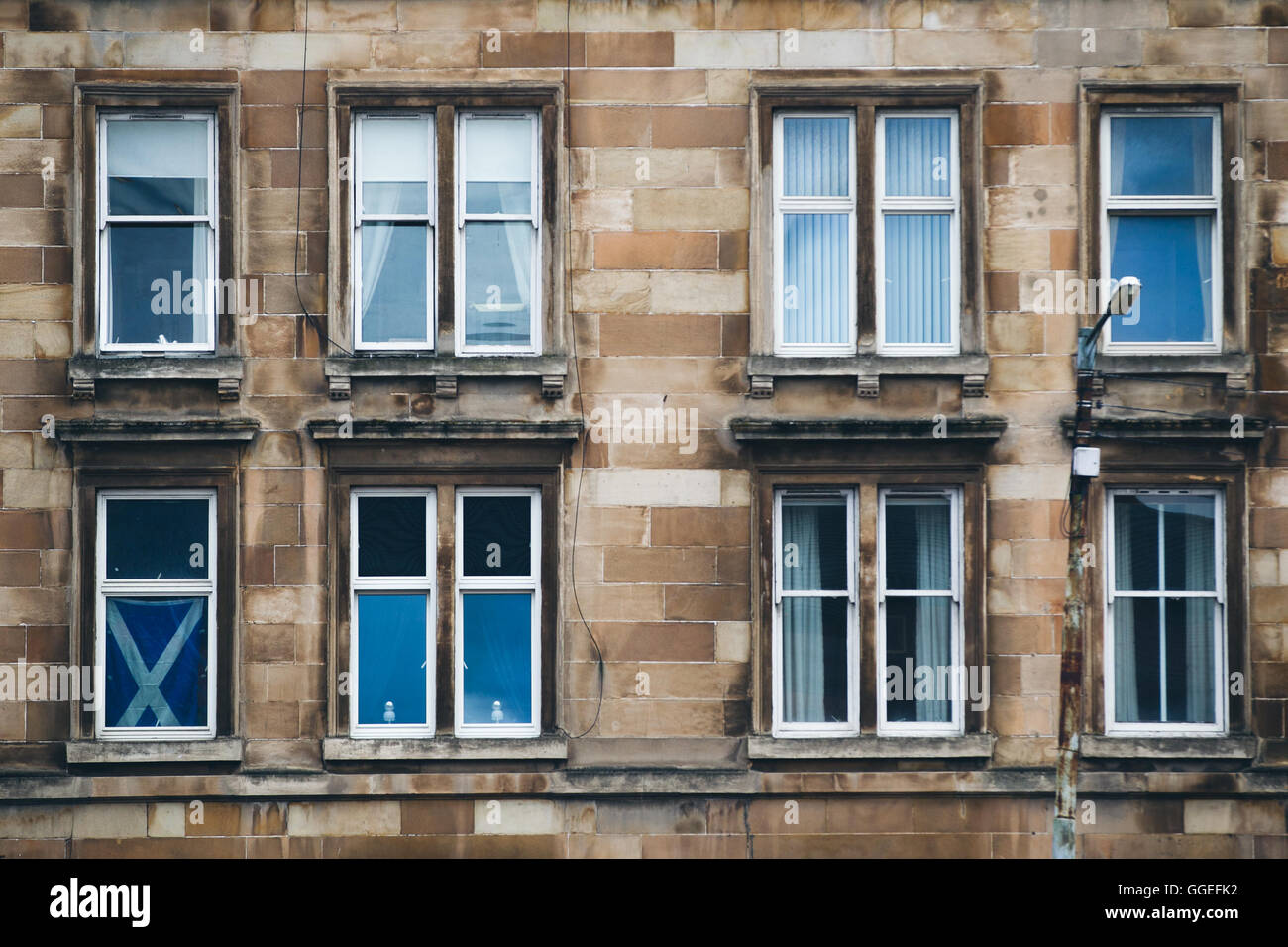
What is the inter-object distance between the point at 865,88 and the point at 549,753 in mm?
7516

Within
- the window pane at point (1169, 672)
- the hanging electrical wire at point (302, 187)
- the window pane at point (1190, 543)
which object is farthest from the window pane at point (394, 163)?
the window pane at point (1169, 672)

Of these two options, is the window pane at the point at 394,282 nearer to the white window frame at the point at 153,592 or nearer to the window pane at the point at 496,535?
the window pane at the point at 496,535

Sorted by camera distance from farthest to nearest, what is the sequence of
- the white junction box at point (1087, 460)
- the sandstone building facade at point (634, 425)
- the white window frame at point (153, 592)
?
the white window frame at point (153, 592)
the sandstone building facade at point (634, 425)
the white junction box at point (1087, 460)

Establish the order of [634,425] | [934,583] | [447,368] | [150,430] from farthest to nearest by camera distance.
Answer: [934,583]
[634,425]
[447,368]
[150,430]

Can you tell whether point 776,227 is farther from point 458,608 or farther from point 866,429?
point 458,608

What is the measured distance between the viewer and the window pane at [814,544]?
45.3ft

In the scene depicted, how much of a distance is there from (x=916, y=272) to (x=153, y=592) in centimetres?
860

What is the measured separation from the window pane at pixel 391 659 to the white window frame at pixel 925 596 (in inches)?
185

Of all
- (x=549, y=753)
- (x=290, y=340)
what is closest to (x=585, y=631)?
(x=549, y=753)

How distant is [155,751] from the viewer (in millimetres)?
13422

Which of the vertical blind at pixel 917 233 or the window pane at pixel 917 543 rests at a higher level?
the vertical blind at pixel 917 233

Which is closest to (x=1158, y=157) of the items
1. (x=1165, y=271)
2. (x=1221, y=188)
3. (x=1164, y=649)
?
(x=1221, y=188)

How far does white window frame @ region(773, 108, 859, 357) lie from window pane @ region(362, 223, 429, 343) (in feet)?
12.0

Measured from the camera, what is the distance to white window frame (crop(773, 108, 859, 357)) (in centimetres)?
1388
